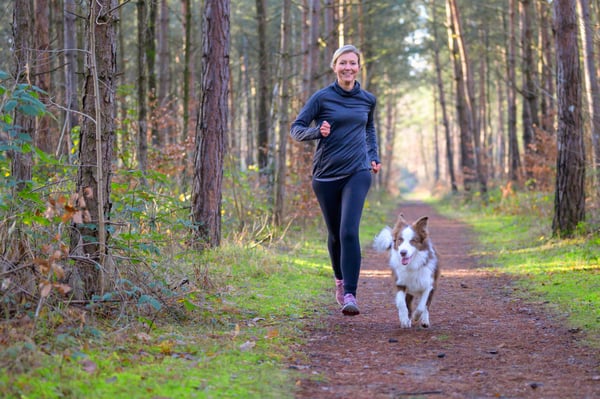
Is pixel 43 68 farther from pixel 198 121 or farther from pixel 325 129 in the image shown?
pixel 325 129

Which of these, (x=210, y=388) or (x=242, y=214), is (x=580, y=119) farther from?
(x=210, y=388)

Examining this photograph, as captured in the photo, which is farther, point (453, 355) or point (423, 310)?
point (423, 310)

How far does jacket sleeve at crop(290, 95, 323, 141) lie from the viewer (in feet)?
21.0

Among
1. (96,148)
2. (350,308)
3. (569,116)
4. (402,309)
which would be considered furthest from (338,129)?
(569,116)

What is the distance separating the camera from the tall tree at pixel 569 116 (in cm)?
1188

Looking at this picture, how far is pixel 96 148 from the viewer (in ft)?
17.9

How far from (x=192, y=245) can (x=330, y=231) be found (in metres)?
2.02

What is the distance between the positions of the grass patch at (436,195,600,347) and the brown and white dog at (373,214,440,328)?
4.76 feet

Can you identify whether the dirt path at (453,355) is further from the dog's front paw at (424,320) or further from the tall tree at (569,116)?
the tall tree at (569,116)

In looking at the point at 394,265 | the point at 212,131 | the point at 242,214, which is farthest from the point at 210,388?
the point at 242,214

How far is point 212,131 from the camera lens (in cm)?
959

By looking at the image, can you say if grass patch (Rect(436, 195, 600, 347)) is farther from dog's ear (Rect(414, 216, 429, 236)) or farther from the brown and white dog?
dog's ear (Rect(414, 216, 429, 236))

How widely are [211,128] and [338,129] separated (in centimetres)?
343

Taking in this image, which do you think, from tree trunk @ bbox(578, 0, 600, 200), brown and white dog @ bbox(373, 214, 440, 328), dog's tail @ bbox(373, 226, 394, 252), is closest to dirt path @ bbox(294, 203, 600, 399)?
brown and white dog @ bbox(373, 214, 440, 328)
